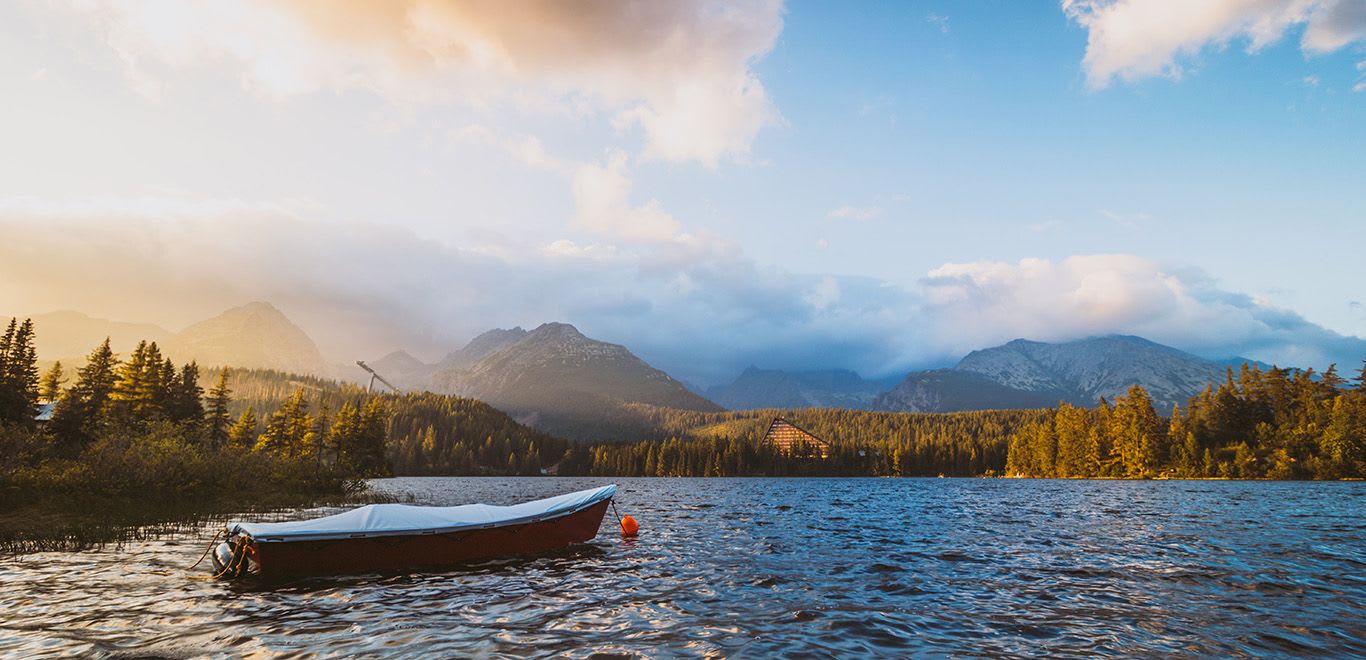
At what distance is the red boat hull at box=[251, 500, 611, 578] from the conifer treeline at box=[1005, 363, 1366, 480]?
143 meters

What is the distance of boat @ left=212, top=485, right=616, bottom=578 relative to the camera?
1973 centimetres

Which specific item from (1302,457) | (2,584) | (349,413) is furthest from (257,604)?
(1302,457)

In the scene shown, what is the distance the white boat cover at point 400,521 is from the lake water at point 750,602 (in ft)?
5.04

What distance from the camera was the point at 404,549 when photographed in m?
22.3

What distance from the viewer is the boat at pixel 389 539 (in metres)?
19.7

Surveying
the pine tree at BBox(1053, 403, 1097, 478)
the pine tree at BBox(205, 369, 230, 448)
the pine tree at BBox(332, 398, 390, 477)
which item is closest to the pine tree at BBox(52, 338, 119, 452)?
the pine tree at BBox(205, 369, 230, 448)

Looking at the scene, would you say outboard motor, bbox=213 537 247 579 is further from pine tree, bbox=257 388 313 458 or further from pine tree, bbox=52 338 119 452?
pine tree, bbox=257 388 313 458

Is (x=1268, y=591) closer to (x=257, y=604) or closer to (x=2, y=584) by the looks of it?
(x=257, y=604)

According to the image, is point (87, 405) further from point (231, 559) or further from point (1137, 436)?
point (1137, 436)

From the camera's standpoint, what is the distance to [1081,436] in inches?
6043

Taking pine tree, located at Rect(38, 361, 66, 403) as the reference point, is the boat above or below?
below

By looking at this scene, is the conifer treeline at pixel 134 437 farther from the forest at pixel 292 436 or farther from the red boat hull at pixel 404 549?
the red boat hull at pixel 404 549

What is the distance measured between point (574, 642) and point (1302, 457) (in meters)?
154

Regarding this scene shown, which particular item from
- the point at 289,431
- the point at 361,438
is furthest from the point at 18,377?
the point at 361,438
